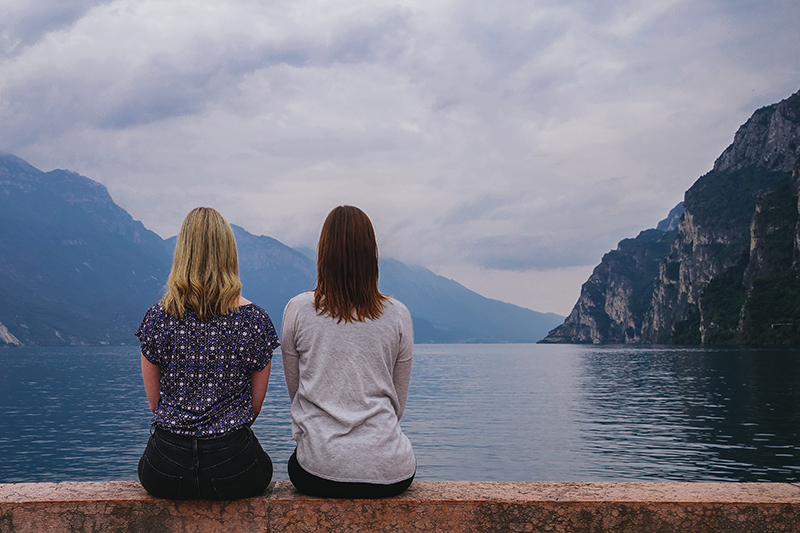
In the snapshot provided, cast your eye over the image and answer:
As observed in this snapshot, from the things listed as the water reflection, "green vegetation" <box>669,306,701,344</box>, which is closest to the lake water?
the water reflection

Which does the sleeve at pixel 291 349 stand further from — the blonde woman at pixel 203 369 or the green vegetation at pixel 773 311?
the green vegetation at pixel 773 311

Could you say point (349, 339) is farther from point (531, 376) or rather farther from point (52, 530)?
point (531, 376)

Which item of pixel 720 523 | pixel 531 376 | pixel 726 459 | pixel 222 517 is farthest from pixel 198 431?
pixel 531 376

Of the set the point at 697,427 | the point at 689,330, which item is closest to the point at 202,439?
the point at 697,427

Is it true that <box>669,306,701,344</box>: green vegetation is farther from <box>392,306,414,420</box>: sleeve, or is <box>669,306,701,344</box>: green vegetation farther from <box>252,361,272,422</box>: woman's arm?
<box>252,361,272,422</box>: woman's arm

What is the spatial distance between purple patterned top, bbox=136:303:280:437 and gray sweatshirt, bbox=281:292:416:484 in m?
0.25

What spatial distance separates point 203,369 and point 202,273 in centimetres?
53

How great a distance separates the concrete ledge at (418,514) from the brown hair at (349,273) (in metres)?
1.02

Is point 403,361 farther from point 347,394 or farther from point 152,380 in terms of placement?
point 152,380

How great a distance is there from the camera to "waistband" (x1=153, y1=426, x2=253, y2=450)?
348 centimetres

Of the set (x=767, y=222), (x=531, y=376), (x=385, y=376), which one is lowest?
(x=531, y=376)

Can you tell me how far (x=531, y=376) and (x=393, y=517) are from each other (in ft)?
257

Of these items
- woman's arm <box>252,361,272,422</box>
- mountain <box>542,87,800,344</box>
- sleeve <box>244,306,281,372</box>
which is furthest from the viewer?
mountain <box>542,87,800,344</box>

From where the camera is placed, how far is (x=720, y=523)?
3.43 m
